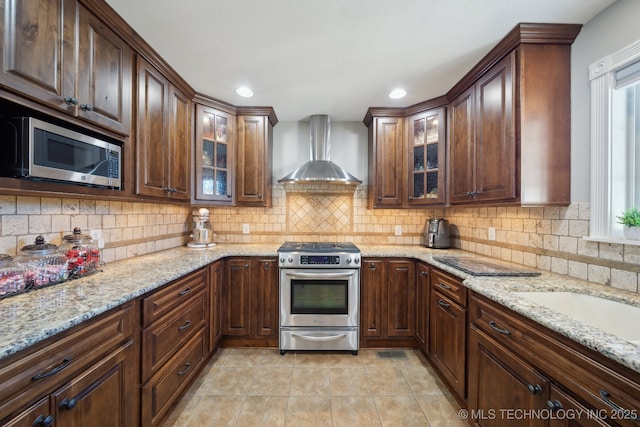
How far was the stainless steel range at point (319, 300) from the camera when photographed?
2.42 metres

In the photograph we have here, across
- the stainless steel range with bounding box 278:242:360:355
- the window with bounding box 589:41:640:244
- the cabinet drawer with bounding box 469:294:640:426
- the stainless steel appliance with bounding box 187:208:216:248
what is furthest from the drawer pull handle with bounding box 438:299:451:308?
the stainless steel appliance with bounding box 187:208:216:248

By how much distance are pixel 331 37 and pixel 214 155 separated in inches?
64.9

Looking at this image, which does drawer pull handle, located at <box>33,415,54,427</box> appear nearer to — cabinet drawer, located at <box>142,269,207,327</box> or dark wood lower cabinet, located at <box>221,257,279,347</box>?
cabinet drawer, located at <box>142,269,207,327</box>

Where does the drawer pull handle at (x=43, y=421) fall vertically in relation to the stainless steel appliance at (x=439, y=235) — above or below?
below

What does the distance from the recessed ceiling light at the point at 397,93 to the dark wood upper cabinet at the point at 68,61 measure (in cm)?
209

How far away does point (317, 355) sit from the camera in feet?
7.93

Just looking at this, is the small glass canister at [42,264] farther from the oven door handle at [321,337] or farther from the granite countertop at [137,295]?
the oven door handle at [321,337]

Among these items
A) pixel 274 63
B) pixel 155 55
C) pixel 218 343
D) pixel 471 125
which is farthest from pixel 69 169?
pixel 471 125

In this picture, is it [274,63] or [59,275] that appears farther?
[274,63]

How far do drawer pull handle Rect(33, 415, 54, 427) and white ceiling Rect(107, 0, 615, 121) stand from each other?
192 centimetres

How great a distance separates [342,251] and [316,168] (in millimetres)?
962

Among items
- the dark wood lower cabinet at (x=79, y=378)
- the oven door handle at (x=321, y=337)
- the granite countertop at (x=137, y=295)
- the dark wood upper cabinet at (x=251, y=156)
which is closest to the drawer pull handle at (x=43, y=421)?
the dark wood lower cabinet at (x=79, y=378)

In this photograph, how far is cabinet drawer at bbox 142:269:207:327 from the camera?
140 centimetres

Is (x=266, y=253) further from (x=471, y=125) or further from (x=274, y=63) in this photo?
(x=471, y=125)
